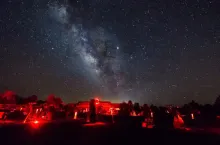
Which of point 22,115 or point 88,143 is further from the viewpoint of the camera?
point 22,115

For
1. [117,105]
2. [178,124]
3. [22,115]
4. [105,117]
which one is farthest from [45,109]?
[178,124]

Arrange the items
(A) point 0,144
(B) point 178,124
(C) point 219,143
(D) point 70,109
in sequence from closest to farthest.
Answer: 1. (A) point 0,144
2. (C) point 219,143
3. (B) point 178,124
4. (D) point 70,109

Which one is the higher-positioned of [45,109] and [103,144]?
[45,109]

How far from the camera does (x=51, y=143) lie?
36.4 feet

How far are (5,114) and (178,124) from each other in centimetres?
2558

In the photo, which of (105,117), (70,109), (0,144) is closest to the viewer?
(0,144)

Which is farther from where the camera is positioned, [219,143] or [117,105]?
[117,105]

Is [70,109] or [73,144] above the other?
[70,109]

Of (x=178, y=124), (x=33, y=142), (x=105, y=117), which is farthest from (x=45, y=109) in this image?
(x=33, y=142)

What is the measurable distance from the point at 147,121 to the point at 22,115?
2343 cm

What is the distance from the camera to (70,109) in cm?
4975

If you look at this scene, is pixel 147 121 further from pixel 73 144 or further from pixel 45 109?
pixel 45 109

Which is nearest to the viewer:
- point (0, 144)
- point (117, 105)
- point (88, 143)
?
point (0, 144)

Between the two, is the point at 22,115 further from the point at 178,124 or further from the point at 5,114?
the point at 178,124
